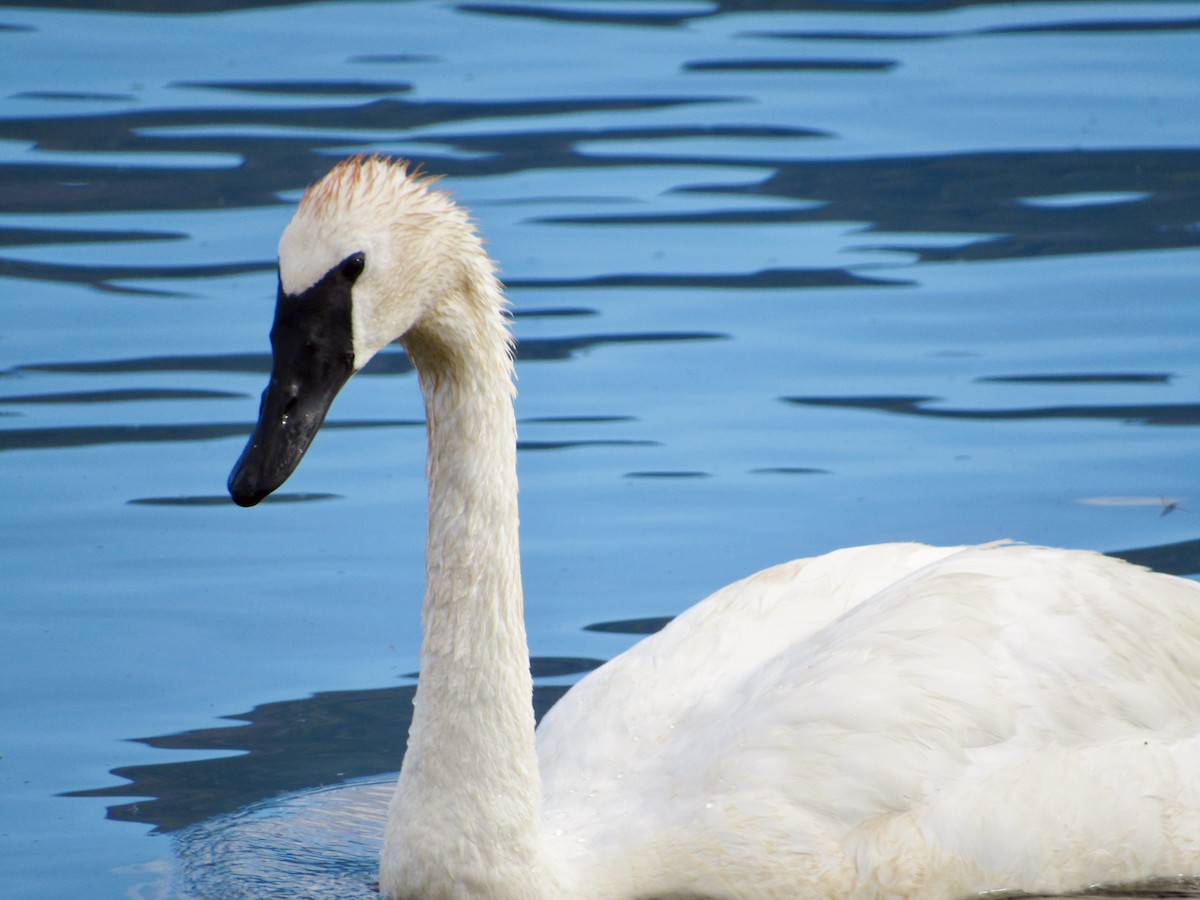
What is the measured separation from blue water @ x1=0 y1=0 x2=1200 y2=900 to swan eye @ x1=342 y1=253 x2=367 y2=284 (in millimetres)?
1779

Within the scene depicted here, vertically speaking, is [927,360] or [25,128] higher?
[25,128]

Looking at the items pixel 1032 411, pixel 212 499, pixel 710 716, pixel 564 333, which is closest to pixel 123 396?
pixel 212 499

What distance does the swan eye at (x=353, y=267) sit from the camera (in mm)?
5027

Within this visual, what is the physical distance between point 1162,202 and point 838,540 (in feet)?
17.3

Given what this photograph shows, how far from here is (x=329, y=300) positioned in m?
5.02

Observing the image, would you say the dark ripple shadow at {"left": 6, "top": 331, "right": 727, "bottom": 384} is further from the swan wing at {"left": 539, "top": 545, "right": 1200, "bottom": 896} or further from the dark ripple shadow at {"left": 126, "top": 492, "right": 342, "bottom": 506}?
the swan wing at {"left": 539, "top": 545, "right": 1200, "bottom": 896}

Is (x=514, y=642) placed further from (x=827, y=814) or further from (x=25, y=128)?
(x=25, y=128)

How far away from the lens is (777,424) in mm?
9445

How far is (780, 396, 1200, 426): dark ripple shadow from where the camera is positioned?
9430 mm

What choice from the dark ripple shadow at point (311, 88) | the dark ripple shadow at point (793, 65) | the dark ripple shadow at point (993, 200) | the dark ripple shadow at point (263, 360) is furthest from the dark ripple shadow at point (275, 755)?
the dark ripple shadow at point (793, 65)

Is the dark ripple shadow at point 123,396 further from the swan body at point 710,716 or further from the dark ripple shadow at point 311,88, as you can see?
the dark ripple shadow at point 311,88

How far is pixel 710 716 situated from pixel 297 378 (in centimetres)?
140

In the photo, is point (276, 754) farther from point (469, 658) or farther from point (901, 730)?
point (901, 730)

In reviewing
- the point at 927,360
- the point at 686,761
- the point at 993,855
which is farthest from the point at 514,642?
the point at 927,360
